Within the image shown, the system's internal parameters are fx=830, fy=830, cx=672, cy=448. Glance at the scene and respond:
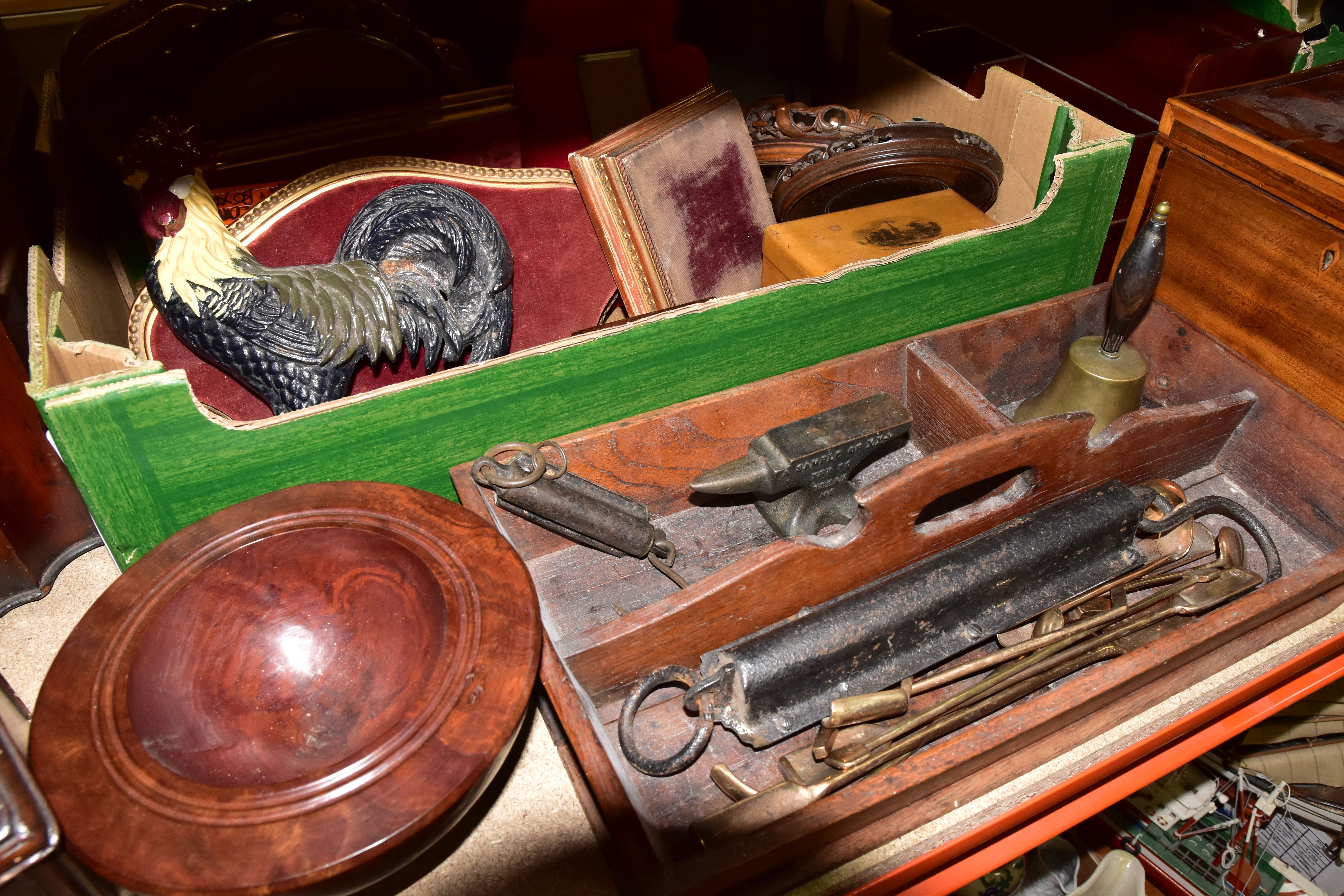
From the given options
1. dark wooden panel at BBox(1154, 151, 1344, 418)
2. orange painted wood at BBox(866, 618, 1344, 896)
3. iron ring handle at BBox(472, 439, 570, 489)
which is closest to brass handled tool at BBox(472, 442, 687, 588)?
iron ring handle at BBox(472, 439, 570, 489)

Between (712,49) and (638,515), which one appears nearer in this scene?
(638,515)

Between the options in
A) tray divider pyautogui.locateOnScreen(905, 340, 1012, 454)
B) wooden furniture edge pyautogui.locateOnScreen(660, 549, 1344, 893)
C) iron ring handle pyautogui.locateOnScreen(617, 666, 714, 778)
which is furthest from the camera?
tray divider pyautogui.locateOnScreen(905, 340, 1012, 454)

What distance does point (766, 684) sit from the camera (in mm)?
865

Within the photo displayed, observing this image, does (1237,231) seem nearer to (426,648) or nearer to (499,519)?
(499,519)

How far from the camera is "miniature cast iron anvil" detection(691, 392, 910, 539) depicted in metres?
0.97

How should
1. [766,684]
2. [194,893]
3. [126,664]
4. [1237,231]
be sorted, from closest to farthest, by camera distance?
[194,893] → [126,664] → [766,684] → [1237,231]

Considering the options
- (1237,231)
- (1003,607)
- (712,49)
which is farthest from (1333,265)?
(712,49)

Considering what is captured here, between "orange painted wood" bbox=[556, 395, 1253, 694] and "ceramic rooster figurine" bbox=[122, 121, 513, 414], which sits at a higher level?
"ceramic rooster figurine" bbox=[122, 121, 513, 414]

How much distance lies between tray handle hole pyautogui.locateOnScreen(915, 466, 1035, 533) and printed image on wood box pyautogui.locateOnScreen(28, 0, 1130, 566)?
0.26 m

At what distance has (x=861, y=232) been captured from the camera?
4.28 feet

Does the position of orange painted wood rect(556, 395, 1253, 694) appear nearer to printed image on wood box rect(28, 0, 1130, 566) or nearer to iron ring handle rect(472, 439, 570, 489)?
iron ring handle rect(472, 439, 570, 489)

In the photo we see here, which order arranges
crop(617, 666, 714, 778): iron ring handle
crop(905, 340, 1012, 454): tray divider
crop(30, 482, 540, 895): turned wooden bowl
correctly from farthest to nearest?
crop(905, 340, 1012, 454): tray divider → crop(617, 666, 714, 778): iron ring handle → crop(30, 482, 540, 895): turned wooden bowl

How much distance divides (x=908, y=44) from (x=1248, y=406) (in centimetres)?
104

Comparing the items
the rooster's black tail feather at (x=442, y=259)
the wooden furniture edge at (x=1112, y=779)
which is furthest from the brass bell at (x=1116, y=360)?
the rooster's black tail feather at (x=442, y=259)
